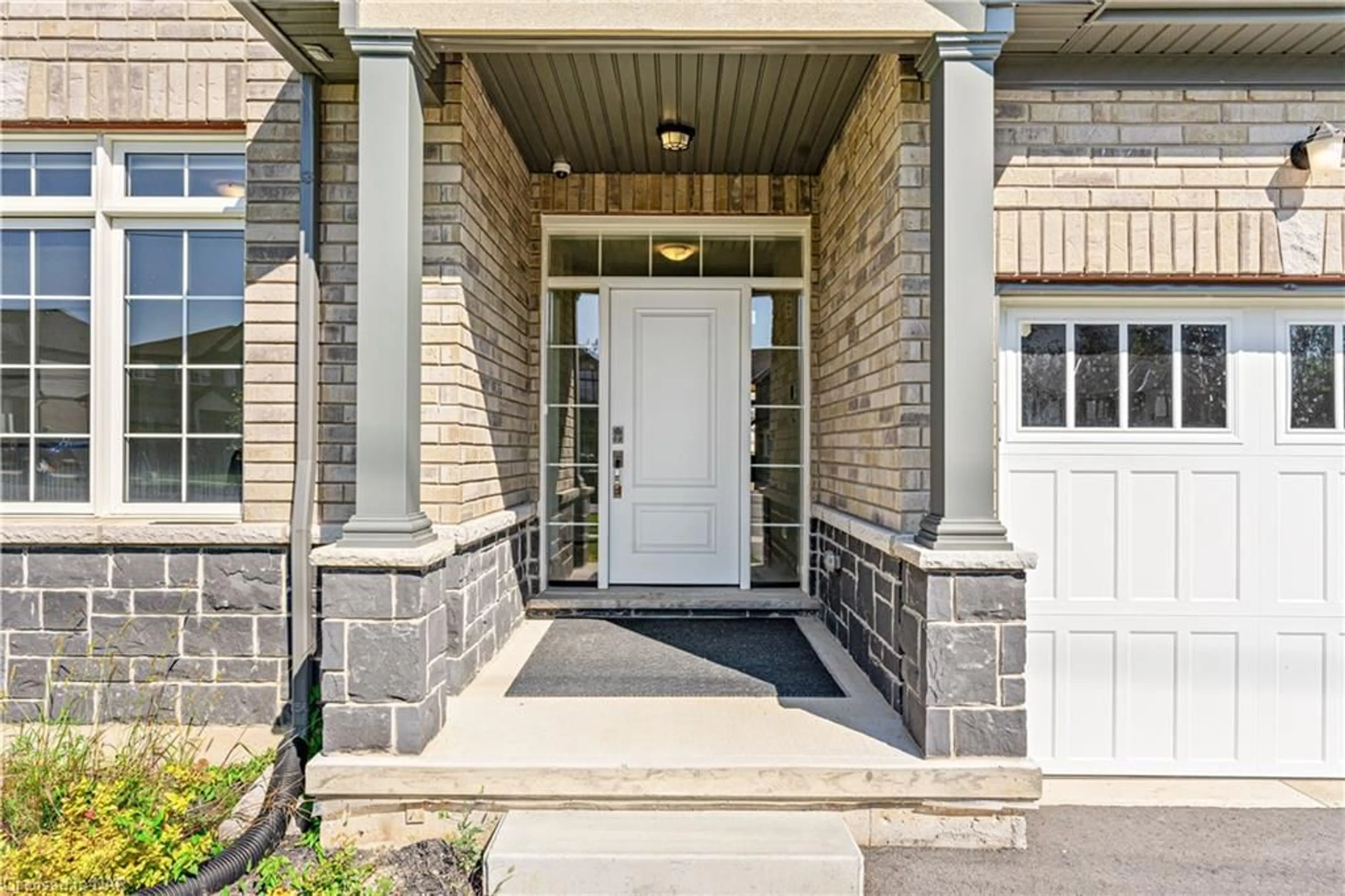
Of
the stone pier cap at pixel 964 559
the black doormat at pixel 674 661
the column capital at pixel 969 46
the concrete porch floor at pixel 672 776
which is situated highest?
the column capital at pixel 969 46

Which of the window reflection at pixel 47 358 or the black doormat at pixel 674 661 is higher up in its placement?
the window reflection at pixel 47 358

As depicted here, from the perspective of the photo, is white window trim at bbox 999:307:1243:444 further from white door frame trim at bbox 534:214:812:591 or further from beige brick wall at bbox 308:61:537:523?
beige brick wall at bbox 308:61:537:523

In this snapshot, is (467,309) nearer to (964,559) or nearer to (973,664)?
(964,559)

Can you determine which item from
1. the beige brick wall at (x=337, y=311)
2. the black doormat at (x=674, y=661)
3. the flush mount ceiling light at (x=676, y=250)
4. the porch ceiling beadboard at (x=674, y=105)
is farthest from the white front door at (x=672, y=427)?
the beige brick wall at (x=337, y=311)

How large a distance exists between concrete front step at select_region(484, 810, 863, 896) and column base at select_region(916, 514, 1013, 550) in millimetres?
984

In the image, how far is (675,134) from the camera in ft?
12.2

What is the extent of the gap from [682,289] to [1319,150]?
119 inches

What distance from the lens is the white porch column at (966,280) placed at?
2.54 m

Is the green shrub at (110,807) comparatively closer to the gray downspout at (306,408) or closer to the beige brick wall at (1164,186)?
the gray downspout at (306,408)

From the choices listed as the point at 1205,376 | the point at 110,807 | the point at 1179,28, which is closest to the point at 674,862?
the point at 110,807

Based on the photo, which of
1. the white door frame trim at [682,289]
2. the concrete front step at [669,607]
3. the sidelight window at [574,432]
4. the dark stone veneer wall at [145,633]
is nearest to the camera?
the dark stone veneer wall at [145,633]

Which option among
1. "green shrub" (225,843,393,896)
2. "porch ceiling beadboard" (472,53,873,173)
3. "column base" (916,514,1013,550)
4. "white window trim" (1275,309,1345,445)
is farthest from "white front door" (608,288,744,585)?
"white window trim" (1275,309,1345,445)

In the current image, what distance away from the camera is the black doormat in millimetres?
3094

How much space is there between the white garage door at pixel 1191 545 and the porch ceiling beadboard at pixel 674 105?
5.03ft
